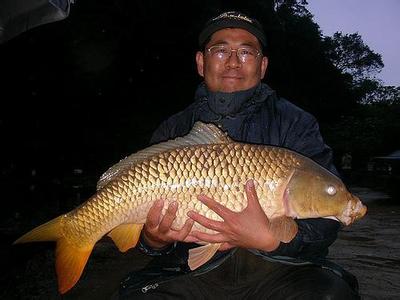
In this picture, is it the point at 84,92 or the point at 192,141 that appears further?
the point at 84,92

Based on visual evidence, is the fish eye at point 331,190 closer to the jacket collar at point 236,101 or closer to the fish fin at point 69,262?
the jacket collar at point 236,101

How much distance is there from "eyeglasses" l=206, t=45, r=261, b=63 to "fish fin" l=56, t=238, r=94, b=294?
1.37 meters

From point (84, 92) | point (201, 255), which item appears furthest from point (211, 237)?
point (84, 92)

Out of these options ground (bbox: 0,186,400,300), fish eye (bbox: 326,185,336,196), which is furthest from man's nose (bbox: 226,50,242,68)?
ground (bbox: 0,186,400,300)

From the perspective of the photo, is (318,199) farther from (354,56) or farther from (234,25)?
(354,56)

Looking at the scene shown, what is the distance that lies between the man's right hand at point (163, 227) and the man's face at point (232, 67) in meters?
0.93

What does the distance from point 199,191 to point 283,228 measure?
1.45 feet

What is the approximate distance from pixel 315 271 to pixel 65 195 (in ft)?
29.1

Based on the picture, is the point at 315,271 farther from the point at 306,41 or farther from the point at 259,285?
the point at 306,41

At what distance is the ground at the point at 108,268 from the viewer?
4.22m

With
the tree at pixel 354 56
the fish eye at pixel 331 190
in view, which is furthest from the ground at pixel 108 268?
the tree at pixel 354 56

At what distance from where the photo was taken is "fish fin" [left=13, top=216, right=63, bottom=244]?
2.06 metres

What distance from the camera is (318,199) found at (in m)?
2.15

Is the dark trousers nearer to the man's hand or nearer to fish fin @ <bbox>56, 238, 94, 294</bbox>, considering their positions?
the man's hand
